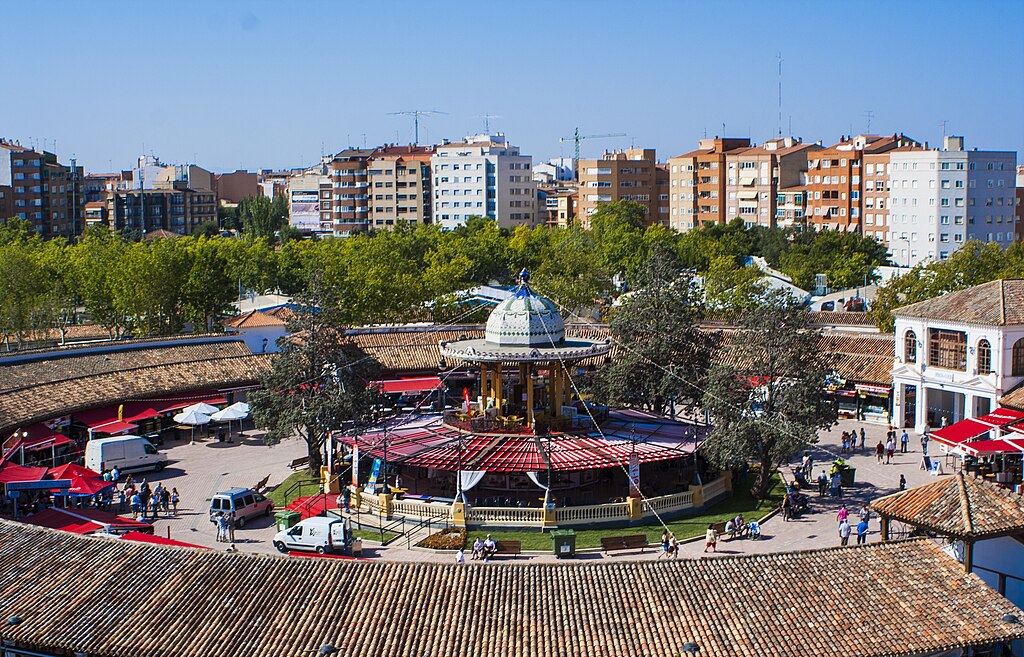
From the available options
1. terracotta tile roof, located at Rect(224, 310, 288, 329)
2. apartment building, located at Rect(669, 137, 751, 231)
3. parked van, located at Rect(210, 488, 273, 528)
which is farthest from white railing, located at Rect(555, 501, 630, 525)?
apartment building, located at Rect(669, 137, 751, 231)

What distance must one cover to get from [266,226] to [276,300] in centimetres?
7296

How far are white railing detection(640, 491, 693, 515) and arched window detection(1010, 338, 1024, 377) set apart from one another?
676 inches

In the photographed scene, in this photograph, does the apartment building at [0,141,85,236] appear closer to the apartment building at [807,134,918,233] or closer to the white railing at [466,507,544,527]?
the apartment building at [807,134,918,233]

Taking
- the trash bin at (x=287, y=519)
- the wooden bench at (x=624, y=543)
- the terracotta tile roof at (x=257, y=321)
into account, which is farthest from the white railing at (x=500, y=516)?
the terracotta tile roof at (x=257, y=321)

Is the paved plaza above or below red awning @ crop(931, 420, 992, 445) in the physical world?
below

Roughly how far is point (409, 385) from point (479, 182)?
98.8 m

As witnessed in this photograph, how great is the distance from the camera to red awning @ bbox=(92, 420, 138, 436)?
49.6m

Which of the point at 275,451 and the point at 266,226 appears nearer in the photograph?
the point at 275,451

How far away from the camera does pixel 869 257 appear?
111 m

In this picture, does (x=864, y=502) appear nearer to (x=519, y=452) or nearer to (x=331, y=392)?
(x=519, y=452)

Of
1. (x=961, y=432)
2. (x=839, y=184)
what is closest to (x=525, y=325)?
(x=961, y=432)

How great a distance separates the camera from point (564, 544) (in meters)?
36.4

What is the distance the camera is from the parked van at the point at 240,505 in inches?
1544

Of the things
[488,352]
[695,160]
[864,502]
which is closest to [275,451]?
[488,352]
